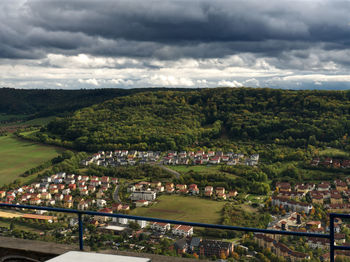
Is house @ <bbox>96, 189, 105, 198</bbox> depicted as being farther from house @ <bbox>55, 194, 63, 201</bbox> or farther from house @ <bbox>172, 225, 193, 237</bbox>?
house @ <bbox>172, 225, 193, 237</bbox>

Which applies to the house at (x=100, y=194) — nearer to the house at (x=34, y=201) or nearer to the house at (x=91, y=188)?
the house at (x=91, y=188)

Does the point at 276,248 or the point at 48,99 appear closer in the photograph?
the point at 276,248

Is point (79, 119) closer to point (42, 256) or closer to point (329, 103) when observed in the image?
point (329, 103)

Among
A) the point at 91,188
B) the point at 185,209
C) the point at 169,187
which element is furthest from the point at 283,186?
the point at 91,188

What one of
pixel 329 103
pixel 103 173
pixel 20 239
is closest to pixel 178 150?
pixel 103 173

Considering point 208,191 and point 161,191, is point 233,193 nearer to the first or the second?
point 208,191

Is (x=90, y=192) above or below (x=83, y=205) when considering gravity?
below

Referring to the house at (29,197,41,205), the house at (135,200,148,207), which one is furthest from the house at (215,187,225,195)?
the house at (29,197,41,205)
